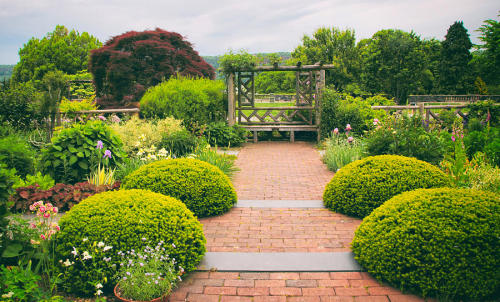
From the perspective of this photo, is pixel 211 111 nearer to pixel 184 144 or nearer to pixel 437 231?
pixel 184 144

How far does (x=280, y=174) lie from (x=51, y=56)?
4484 cm

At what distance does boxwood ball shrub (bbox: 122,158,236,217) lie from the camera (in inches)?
211

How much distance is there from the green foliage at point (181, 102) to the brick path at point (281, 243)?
4.84 meters

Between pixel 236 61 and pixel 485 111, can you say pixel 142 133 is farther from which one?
pixel 485 111

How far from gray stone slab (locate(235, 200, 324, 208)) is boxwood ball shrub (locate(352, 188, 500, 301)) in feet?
7.28

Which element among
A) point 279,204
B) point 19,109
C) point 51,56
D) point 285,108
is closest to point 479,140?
point 279,204

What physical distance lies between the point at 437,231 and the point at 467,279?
0.45m

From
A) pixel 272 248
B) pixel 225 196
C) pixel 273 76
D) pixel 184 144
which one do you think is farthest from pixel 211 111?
pixel 273 76

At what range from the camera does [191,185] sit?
544 centimetres

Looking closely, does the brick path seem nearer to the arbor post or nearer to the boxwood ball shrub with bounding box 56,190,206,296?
the boxwood ball shrub with bounding box 56,190,206,296

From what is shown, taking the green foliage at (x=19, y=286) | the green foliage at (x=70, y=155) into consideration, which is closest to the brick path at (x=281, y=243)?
the green foliage at (x=19, y=286)

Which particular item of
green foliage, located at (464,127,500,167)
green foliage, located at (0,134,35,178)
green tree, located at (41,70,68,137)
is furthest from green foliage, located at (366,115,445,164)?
green tree, located at (41,70,68,137)

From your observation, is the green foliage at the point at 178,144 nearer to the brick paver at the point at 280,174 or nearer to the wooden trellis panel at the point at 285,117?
the brick paver at the point at 280,174

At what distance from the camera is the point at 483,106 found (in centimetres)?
1116
